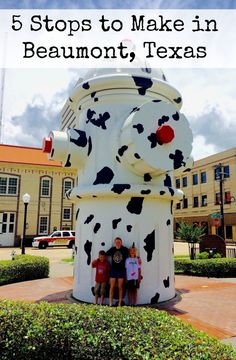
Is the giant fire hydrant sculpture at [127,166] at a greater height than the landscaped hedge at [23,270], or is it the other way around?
the giant fire hydrant sculpture at [127,166]

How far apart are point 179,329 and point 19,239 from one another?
31.7 metres

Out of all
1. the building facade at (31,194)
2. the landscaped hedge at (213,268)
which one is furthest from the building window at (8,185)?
the landscaped hedge at (213,268)

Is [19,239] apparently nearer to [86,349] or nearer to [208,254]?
[208,254]

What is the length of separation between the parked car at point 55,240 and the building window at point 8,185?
6.56m

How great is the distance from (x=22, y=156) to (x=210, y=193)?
25.0 metres

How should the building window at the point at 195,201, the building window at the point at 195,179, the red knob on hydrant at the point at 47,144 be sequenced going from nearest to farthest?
1. the red knob on hydrant at the point at 47,144
2. the building window at the point at 195,201
3. the building window at the point at 195,179

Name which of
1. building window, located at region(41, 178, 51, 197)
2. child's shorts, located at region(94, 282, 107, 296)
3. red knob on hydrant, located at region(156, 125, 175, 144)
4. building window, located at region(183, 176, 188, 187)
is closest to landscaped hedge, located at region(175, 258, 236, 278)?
child's shorts, located at region(94, 282, 107, 296)

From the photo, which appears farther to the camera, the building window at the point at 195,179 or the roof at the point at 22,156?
the building window at the point at 195,179

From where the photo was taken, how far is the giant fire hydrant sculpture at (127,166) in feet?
21.7

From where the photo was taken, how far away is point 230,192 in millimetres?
39094

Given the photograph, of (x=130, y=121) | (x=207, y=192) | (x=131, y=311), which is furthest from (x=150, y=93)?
(x=207, y=192)

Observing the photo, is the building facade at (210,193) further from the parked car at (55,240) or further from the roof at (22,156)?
the roof at (22,156)

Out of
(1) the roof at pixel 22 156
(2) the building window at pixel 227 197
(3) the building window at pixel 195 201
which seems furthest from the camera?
(3) the building window at pixel 195 201

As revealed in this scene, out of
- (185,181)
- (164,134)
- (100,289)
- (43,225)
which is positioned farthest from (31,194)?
(164,134)
